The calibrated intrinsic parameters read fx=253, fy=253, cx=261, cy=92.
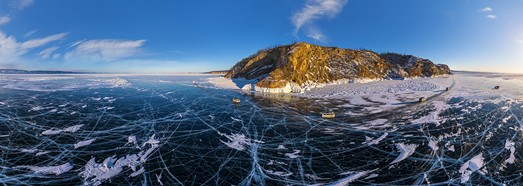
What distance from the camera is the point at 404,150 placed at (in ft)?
29.8

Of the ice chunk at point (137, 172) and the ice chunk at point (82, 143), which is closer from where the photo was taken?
the ice chunk at point (137, 172)

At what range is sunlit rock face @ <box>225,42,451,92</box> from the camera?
107 ft

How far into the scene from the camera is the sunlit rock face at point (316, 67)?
32.7 m

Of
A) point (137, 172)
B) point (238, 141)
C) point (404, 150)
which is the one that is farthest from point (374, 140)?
point (137, 172)

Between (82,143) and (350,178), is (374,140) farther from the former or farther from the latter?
(82,143)

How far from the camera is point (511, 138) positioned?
417 inches

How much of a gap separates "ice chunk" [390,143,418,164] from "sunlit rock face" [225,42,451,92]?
19597 mm

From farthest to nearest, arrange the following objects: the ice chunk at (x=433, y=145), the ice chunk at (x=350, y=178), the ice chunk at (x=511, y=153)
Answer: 1. the ice chunk at (x=433, y=145)
2. the ice chunk at (x=511, y=153)
3. the ice chunk at (x=350, y=178)

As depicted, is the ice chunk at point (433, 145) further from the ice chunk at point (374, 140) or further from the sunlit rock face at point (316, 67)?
the sunlit rock face at point (316, 67)

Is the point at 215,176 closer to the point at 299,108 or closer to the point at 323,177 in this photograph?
the point at 323,177

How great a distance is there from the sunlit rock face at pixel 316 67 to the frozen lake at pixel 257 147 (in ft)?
53.3

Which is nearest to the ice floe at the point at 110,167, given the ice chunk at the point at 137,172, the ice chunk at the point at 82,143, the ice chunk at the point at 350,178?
the ice chunk at the point at 137,172

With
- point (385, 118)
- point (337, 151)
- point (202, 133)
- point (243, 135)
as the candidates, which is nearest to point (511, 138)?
point (385, 118)

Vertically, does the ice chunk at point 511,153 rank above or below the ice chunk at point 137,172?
above
